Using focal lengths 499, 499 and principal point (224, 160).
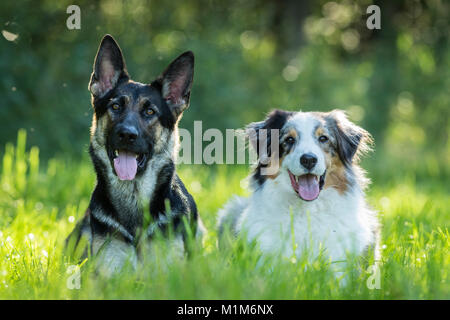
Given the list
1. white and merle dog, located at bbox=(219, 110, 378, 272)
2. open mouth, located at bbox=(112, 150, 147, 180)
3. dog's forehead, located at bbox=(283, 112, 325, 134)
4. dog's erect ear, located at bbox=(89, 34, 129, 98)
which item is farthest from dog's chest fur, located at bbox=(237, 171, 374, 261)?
dog's erect ear, located at bbox=(89, 34, 129, 98)

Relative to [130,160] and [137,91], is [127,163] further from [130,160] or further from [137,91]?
[137,91]

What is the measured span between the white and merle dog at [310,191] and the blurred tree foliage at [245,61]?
704cm

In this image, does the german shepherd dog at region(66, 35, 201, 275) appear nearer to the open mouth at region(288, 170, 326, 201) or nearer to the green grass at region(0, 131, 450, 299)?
the green grass at region(0, 131, 450, 299)

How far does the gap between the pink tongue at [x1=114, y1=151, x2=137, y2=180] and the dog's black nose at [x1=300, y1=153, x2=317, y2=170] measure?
4.48 feet

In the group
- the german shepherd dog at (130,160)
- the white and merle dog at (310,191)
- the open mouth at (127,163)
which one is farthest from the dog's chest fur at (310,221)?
the open mouth at (127,163)

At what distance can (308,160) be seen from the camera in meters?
4.05

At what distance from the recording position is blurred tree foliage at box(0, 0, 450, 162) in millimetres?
10758

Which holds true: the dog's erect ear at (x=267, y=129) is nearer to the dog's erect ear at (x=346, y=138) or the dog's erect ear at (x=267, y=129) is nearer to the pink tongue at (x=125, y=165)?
the dog's erect ear at (x=346, y=138)

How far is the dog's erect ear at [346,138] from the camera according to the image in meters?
4.48

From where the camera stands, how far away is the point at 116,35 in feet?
37.2
